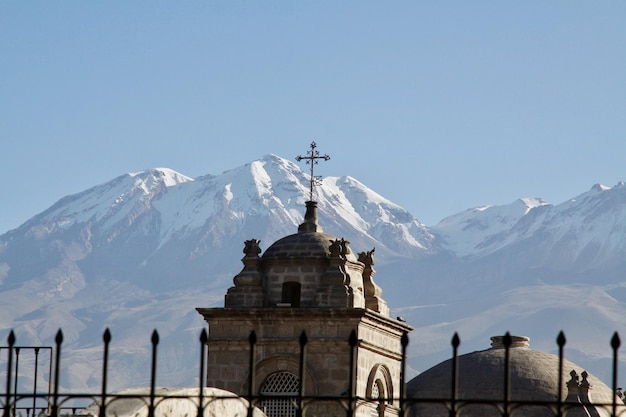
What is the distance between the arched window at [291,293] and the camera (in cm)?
3878

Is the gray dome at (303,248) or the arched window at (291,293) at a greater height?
the gray dome at (303,248)

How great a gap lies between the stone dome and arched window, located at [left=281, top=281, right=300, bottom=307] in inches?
458

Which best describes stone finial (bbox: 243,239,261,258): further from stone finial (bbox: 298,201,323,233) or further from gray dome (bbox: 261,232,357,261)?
stone finial (bbox: 298,201,323,233)

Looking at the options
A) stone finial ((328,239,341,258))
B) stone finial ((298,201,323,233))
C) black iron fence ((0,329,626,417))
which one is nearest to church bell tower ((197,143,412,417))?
stone finial ((328,239,341,258))

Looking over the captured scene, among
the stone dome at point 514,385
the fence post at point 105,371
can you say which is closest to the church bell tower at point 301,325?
the stone dome at point 514,385

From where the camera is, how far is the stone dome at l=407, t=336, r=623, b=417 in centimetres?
4975

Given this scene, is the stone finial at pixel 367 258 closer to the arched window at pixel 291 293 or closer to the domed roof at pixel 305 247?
the domed roof at pixel 305 247

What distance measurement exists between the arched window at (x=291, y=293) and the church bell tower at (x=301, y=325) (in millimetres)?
23

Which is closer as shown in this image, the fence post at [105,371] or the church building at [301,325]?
the fence post at [105,371]

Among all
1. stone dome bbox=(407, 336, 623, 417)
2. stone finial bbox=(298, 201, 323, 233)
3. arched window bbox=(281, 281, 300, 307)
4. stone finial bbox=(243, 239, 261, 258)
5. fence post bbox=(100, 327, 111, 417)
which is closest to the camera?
fence post bbox=(100, 327, 111, 417)

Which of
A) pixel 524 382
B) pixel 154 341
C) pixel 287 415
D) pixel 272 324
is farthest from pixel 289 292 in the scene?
pixel 154 341

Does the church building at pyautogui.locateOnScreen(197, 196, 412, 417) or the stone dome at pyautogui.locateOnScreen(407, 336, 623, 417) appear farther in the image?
the stone dome at pyautogui.locateOnScreen(407, 336, 623, 417)

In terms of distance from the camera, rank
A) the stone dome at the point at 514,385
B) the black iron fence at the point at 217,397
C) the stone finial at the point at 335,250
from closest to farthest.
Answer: the black iron fence at the point at 217,397
the stone finial at the point at 335,250
the stone dome at the point at 514,385

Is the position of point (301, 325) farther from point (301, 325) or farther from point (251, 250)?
point (251, 250)
